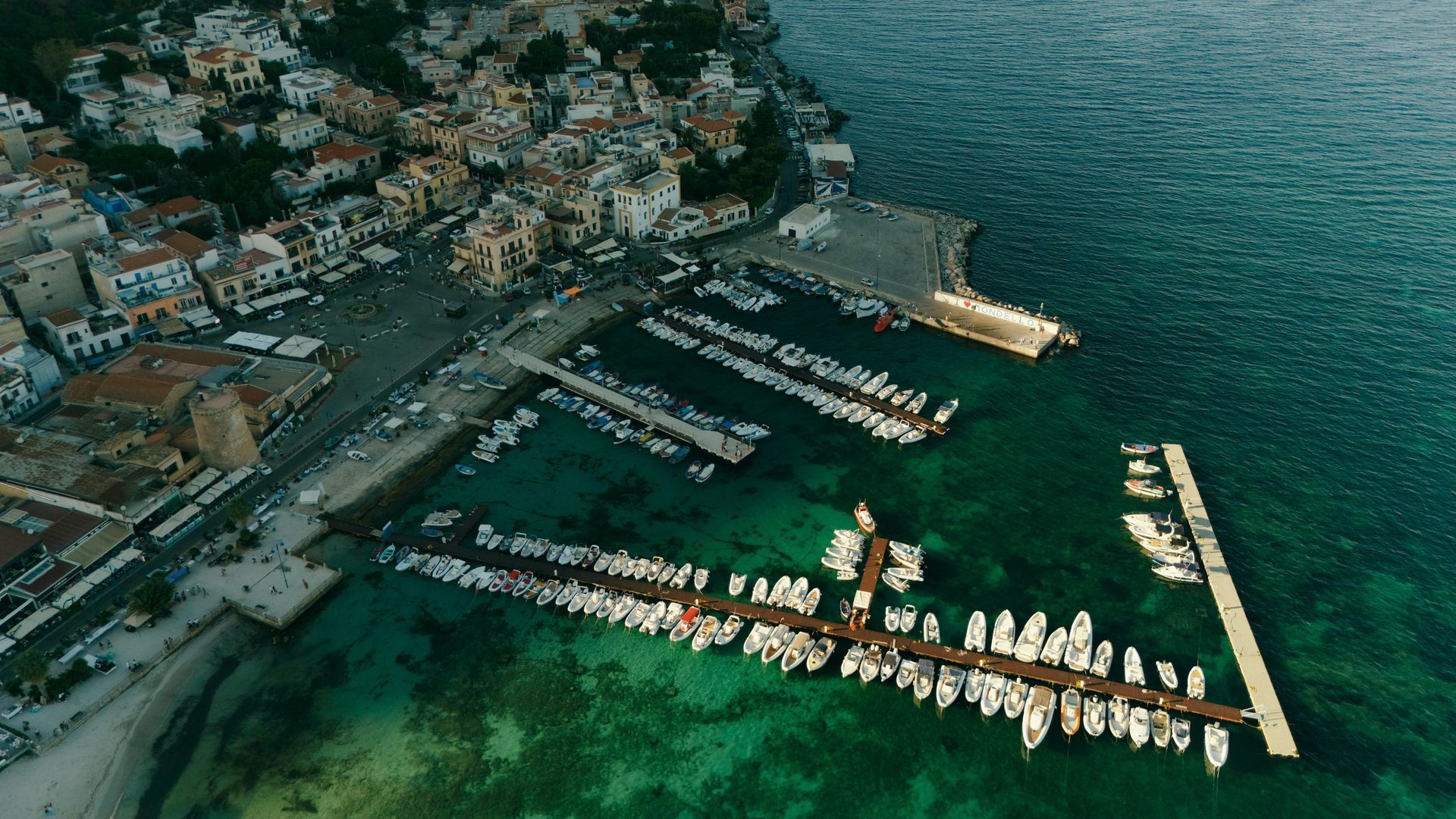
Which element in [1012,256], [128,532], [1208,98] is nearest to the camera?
[128,532]

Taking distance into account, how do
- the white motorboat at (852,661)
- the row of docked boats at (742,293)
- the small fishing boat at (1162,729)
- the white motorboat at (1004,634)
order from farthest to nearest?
the row of docked boats at (742,293) → the white motorboat at (1004,634) → the white motorboat at (852,661) → the small fishing boat at (1162,729)

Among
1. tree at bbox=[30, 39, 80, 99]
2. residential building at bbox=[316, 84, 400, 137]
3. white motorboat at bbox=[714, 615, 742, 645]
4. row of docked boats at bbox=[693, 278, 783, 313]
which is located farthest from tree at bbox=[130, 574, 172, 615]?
tree at bbox=[30, 39, 80, 99]

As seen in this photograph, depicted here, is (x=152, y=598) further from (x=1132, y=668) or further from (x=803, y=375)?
(x=1132, y=668)

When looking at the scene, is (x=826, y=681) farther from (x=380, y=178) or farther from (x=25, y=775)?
(x=380, y=178)

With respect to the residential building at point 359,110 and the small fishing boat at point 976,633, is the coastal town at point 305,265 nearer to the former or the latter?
the residential building at point 359,110

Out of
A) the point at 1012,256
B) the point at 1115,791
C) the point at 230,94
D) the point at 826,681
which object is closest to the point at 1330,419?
the point at 1012,256

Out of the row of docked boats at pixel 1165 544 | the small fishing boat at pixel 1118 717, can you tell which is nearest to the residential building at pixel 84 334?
the small fishing boat at pixel 1118 717
